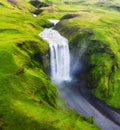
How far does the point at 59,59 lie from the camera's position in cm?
12056

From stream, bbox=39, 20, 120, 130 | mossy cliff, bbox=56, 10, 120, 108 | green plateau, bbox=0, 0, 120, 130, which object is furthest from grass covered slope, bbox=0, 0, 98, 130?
mossy cliff, bbox=56, 10, 120, 108

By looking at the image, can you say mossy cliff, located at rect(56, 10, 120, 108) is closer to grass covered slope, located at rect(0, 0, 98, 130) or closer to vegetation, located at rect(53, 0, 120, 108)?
vegetation, located at rect(53, 0, 120, 108)

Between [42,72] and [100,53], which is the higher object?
[42,72]

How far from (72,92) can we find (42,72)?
→ 1508 cm

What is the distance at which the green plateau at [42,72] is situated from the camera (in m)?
74.6

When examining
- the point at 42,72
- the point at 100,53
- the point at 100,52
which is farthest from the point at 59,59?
the point at 42,72

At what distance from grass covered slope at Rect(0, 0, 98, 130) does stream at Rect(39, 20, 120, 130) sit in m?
6.40

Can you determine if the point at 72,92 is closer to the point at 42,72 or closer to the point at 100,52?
the point at 42,72

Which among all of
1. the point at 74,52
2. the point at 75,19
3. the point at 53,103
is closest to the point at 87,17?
the point at 75,19

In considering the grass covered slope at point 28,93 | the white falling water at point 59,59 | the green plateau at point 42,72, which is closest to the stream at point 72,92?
the white falling water at point 59,59

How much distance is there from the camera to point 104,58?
123938 mm

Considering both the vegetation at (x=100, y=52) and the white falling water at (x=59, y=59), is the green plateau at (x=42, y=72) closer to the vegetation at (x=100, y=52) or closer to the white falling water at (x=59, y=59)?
the vegetation at (x=100, y=52)

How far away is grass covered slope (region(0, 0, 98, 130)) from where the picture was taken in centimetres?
7269

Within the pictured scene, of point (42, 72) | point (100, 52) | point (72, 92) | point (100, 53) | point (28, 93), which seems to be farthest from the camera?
point (100, 52)
